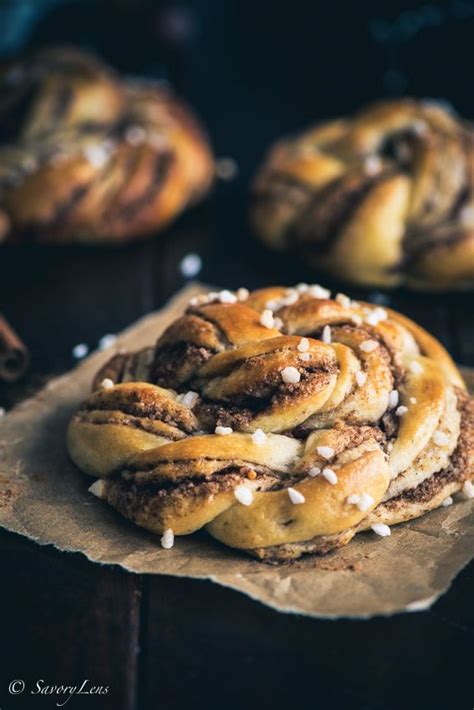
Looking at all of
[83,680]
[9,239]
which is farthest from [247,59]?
[83,680]

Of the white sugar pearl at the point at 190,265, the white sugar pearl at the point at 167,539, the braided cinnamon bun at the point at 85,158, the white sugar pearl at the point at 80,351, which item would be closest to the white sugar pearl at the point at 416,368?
the white sugar pearl at the point at 167,539

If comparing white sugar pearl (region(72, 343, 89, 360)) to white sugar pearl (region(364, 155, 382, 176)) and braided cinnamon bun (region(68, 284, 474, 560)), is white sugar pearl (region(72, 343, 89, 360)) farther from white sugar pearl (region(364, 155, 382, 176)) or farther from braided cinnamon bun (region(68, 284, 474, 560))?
white sugar pearl (region(364, 155, 382, 176))

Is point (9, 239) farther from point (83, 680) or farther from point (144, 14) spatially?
point (83, 680)

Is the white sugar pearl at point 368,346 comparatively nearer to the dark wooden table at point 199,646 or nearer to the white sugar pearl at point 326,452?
the white sugar pearl at point 326,452

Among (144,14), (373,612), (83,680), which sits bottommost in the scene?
(373,612)

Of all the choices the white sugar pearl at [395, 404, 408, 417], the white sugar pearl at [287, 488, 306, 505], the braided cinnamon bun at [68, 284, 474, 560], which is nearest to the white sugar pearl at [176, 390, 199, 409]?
the braided cinnamon bun at [68, 284, 474, 560]

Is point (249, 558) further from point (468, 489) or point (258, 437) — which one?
point (468, 489)
